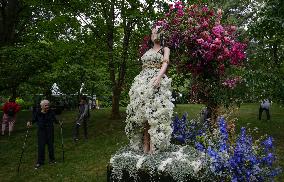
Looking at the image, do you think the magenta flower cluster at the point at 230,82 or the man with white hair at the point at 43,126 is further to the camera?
the man with white hair at the point at 43,126

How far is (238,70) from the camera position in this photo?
10.4 meters

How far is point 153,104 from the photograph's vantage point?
7.89 m

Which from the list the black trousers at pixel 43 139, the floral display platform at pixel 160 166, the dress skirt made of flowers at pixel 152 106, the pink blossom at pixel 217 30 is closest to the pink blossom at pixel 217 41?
the pink blossom at pixel 217 30

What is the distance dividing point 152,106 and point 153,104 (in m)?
0.05

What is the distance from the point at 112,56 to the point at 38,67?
3979mm

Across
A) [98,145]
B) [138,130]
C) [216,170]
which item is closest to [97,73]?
[98,145]

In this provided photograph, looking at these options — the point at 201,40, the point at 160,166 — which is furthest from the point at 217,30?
the point at 160,166

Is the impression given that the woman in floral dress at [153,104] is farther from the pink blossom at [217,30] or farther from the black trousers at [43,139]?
the black trousers at [43,139]

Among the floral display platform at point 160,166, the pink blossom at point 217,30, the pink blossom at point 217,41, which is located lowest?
the floral display platform at point 160,166

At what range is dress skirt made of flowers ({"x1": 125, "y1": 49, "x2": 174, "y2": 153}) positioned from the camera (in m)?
7.91

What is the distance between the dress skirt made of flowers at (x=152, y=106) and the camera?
791cm

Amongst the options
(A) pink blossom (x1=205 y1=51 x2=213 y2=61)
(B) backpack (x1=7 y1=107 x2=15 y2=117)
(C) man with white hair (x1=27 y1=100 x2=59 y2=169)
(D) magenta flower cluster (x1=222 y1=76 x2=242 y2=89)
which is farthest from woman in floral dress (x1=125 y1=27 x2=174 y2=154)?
(B) backpack (x1=7 y1=107 x2=15 y2=117)

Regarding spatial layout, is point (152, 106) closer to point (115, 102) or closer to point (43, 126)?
point (43, 126)

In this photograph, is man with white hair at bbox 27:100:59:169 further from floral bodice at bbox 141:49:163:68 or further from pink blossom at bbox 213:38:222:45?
pink blossom at bbox 213:38:222:45
